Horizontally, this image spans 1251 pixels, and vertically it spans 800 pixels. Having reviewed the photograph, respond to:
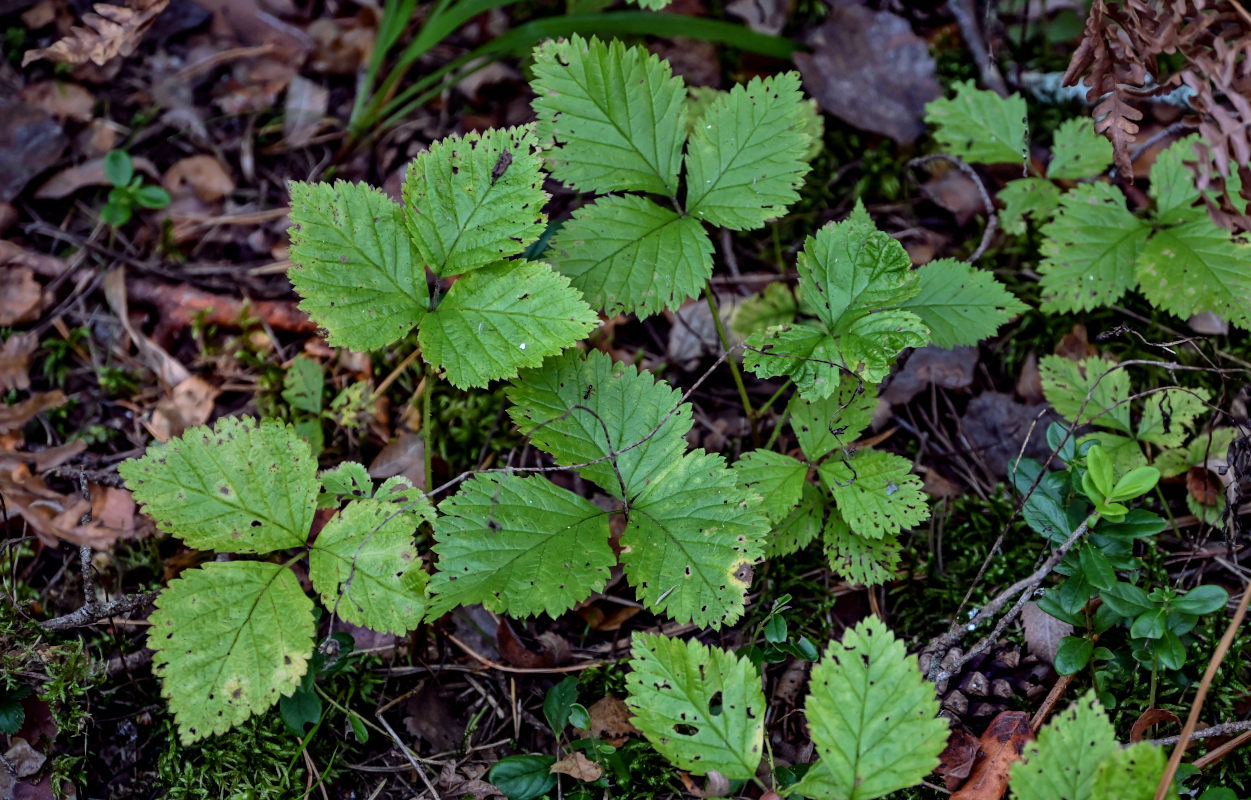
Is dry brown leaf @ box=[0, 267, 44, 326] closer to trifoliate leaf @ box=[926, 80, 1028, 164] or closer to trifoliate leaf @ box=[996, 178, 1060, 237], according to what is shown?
trifoliate leaf @ box=[926, 80, 1028, 164]

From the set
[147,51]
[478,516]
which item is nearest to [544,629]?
[478,516]

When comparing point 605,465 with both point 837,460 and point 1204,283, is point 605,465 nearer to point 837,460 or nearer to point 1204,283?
point 837,460

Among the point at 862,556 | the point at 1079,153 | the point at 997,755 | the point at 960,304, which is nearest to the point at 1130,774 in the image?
the point at 997,755

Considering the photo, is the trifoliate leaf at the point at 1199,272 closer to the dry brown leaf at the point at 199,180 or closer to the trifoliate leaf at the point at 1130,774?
the trifoliate leaf at the point at 1130,774

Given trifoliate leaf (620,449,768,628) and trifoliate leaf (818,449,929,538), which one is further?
trifoliate leaf (818,449,929,538)

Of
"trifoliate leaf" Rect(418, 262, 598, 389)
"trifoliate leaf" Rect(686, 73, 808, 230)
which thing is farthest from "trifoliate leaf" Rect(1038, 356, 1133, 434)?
"trifoliate leaf" Rect(418, 262, 598, 389)

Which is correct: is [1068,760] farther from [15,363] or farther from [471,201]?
[15,363]

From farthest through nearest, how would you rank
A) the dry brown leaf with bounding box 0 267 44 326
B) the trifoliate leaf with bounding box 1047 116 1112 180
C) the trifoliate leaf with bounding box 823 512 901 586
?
1. the dry brown leaf with bounding box 0 267 44 326
2. the trifoliate leaf with bounding box 1047 116 1112 180
3. the trifoliate leaf with bounding box 823 512 901 586
